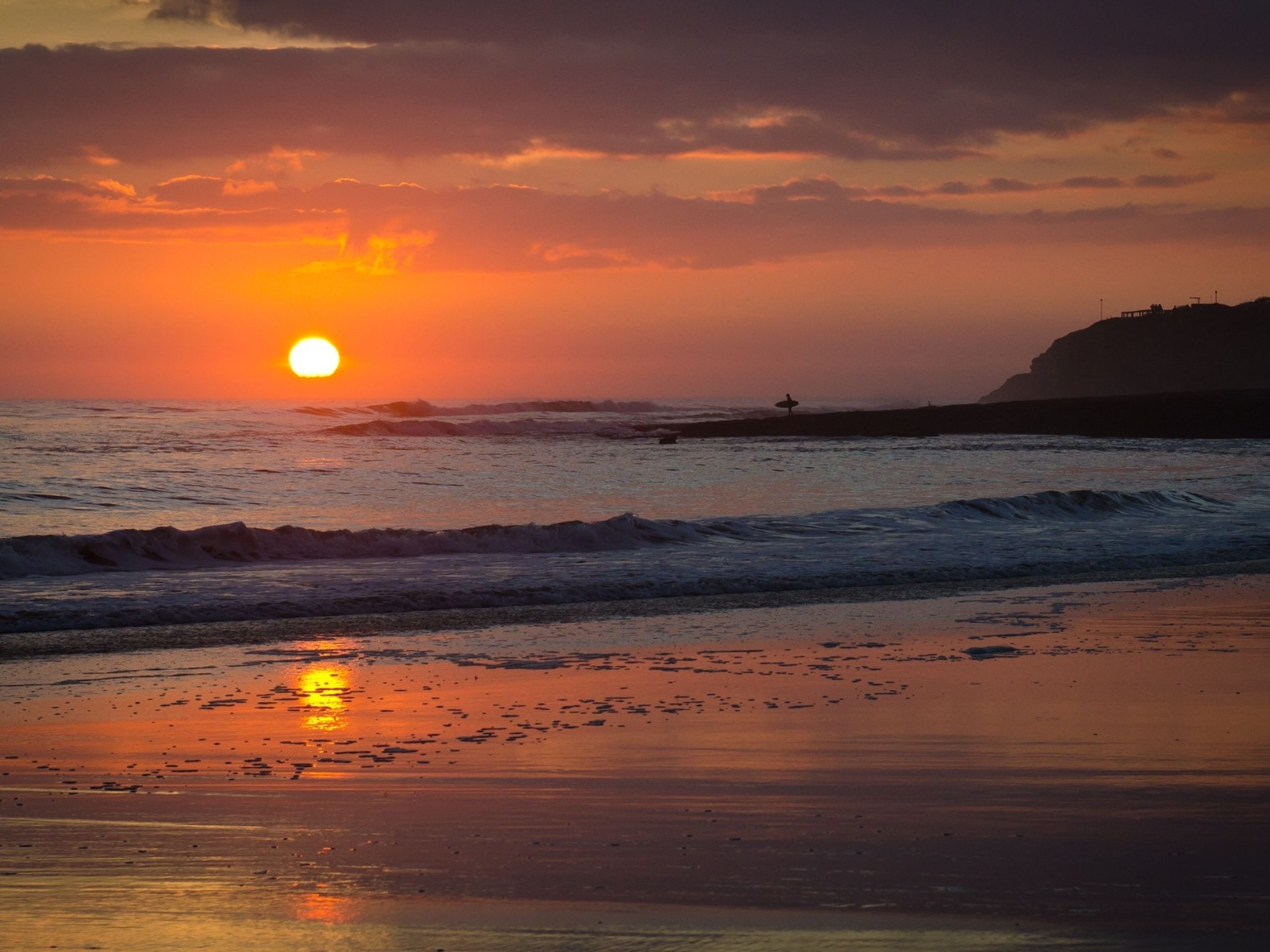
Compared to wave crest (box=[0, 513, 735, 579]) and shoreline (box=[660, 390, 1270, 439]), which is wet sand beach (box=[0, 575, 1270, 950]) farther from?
shoreline (box=[660, 390, 1270, 439])

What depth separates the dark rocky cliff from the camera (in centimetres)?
12862

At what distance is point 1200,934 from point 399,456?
41689 millimetres

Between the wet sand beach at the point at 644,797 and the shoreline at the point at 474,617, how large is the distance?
0.74 metres

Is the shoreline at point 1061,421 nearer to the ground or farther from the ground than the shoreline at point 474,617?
farther from the ground

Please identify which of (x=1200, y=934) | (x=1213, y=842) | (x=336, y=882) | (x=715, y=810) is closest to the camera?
(x=1200, y=934)

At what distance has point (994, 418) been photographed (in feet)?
212

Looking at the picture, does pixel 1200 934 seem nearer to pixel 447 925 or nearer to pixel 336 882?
pixel 447 925

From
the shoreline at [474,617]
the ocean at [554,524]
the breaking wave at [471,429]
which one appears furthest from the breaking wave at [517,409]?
the shoreline at [474,617]

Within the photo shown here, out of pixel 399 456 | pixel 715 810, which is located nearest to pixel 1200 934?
pixel 715 810

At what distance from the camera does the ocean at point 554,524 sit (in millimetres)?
14219

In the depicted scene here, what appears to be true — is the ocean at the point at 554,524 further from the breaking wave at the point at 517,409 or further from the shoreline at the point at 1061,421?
the breaking wave at the point at 517,409

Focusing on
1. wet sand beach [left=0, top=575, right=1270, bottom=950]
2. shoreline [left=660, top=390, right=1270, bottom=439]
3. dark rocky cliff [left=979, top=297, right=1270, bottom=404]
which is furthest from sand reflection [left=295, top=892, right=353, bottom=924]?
dark rocky cliff [left=979, top=297, right=1270, bottom=404]

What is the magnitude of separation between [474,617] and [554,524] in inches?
303

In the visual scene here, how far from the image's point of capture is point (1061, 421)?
6125 centimetres
